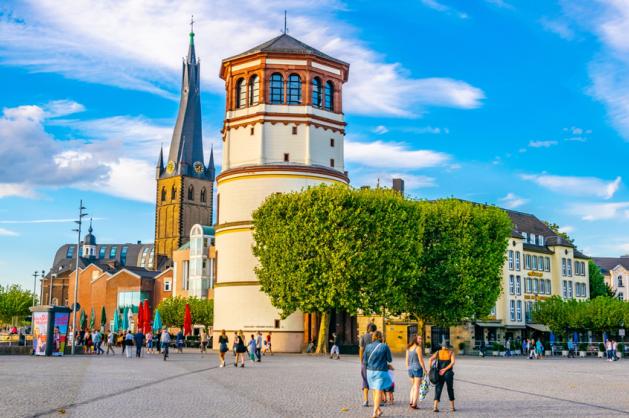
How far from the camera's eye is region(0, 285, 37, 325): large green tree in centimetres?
11983

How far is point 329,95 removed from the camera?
63.7 m

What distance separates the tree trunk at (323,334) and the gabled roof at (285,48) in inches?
836

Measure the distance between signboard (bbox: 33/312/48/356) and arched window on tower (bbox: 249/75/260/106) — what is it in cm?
2419

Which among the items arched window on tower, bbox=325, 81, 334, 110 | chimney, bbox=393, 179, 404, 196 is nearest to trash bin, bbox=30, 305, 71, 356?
arched window on tower, bbox=325, 81, 334, 110

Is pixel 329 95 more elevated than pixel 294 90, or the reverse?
pixel 329 95

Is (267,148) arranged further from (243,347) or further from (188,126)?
(188,126)

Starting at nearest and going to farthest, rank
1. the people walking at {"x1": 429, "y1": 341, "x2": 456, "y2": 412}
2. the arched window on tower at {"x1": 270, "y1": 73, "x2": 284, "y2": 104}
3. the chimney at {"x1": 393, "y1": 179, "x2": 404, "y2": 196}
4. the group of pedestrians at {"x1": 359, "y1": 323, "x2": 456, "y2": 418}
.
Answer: the group of pedestrians at {"x1": 359, "y1": 323, "x2": 456, "y2": 418} < the people walking at {"x1": 429, "y1": 341, "x2": 456, "y2": 412} < the arched window on tower at {"x1": 270, "y1": 73, "x2": 284, "y2": 104} < the chimney at {"x1": 393, "y1": 179, "x2": 404, "y2": 196}

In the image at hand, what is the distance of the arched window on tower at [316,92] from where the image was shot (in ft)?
205

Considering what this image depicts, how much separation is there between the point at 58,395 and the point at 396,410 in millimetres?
9221

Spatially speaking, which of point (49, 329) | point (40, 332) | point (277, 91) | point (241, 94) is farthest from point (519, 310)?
point (40, 332)

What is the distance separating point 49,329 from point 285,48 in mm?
28519

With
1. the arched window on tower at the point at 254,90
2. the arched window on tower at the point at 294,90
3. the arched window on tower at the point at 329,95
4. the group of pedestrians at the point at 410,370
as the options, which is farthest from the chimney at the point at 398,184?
the group of pedestrians at the point at 410,370

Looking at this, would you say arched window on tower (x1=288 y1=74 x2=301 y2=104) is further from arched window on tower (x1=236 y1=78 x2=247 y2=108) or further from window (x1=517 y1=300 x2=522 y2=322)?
window (x1=517 y1=300 x2=522 y2=322)

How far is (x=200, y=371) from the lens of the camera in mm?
34125
